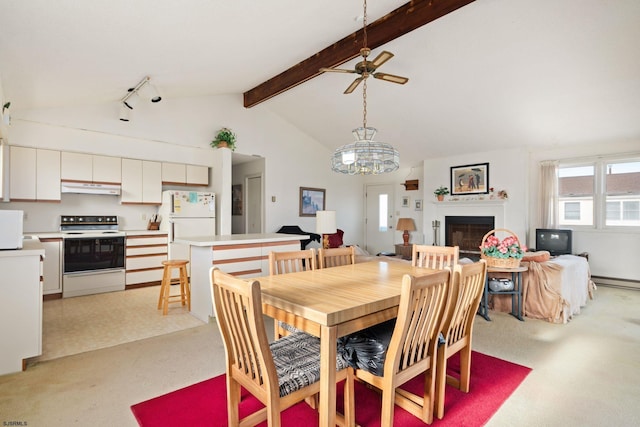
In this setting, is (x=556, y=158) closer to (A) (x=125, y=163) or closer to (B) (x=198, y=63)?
(B) (x=198, y=63)

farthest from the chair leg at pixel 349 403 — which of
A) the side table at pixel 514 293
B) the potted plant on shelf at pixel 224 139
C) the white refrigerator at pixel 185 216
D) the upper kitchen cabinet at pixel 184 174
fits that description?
the potted plant on shelf at pixel 224 139

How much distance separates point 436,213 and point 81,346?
247 inches

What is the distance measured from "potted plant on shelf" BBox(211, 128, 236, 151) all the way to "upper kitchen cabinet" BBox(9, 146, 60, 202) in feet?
7.48

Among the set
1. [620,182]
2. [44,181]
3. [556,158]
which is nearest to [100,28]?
[44,181]

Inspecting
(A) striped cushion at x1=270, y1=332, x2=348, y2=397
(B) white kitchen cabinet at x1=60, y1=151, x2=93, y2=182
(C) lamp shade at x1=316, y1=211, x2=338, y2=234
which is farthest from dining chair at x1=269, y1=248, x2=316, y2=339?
(B) white kitchen cabinet at x1=60, y1=151, x2=93, y2=182

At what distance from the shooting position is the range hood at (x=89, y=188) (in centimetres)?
457

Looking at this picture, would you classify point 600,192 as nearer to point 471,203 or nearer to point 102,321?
point 471,203

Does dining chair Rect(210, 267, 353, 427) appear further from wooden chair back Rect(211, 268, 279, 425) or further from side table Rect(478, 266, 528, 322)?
side table Rect(478, 266, 528, 322)

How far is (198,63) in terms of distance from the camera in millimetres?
3908

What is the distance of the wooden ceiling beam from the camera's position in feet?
10.8

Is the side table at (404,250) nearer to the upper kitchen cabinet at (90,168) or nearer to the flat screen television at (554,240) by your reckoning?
Answer: the flat screen television at (554,240)

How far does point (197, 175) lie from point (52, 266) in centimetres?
245

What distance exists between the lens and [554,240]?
5449 mm

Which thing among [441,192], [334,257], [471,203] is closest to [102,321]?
[334,257]
